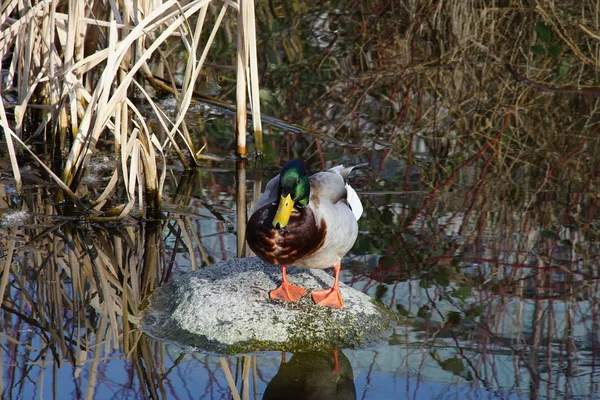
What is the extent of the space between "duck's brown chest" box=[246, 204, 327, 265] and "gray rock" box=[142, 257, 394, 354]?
9.2 inches

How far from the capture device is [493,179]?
17.0ft

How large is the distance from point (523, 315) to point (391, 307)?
1.76 ft

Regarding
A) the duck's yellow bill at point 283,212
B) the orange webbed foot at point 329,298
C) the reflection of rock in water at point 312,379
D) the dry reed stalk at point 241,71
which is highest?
the dry reed stalk at point 241,71

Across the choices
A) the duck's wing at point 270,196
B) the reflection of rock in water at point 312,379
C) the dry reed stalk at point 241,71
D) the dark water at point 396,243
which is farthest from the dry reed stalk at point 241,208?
the reflection of rock in water at point 312,379

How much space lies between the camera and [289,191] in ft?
10.5

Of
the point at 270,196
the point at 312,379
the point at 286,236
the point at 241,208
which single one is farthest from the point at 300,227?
the point at 241,208

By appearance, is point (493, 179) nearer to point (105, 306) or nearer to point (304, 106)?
point (304, 106)

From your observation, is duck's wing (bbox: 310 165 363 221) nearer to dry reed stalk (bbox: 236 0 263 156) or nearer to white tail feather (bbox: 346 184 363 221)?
white tail feather (bbox: 346 184 363 221)

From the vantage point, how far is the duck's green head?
3.20m

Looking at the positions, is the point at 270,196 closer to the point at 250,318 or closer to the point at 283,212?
the point at 283,212

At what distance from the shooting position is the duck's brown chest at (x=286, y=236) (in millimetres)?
3236

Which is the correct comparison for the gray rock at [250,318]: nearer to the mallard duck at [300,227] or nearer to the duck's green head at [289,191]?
the mallard duck at [300,227]

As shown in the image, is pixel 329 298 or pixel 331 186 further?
pixel 331 186

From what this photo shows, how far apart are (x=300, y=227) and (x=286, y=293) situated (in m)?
0.37
